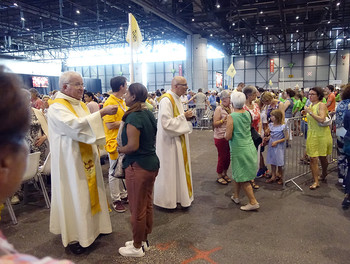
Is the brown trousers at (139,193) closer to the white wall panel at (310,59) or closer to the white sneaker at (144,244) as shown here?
the white sneaker at (144,244)

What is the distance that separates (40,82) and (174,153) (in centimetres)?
2367

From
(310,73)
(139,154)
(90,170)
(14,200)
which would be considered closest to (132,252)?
(90,170)

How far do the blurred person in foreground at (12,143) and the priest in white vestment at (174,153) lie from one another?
3.10m

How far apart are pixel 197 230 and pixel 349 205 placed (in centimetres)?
235

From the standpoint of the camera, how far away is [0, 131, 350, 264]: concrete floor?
2.91m

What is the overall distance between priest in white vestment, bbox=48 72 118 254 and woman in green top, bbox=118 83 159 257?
0.89ft

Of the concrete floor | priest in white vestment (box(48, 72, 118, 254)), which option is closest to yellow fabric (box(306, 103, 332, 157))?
the concrete floor

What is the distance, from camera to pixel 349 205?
4.02m

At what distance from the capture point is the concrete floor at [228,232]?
2.91 metres

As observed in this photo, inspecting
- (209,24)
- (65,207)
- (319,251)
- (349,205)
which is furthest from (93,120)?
(209,24)

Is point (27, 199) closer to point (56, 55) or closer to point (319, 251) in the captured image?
point (319, 251)

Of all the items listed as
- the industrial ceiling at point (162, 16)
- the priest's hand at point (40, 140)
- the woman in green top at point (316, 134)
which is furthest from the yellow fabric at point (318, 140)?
the industrial ceiling at point (162, 16)

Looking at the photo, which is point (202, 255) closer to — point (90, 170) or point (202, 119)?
point (90, 170)

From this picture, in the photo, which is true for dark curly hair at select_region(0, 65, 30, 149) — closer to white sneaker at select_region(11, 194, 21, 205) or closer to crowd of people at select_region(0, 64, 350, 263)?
crowd of people at select_region(0, 64, 350, 263)
